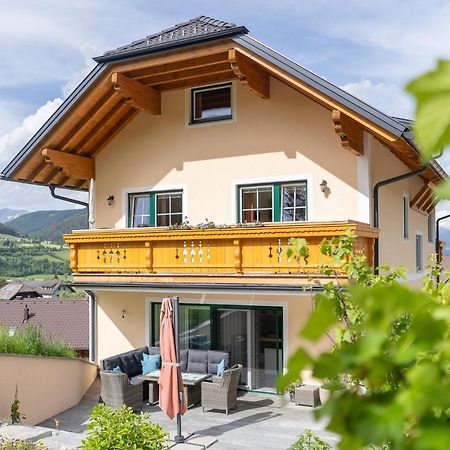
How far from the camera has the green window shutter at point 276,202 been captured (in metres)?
13.2

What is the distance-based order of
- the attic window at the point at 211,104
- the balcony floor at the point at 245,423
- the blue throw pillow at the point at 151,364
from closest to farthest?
the balcony floor at the point at 245,423 → the blue throw pillow at the point at 151,364 → the attic window at the point at 211,104

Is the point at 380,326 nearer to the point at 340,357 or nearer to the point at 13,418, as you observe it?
the point at 340,357

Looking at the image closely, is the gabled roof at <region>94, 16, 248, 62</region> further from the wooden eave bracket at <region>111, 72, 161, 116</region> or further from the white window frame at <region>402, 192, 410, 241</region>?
the white window frame at <region>402, 192, 410, 241</region>

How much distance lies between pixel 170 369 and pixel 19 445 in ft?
9.94

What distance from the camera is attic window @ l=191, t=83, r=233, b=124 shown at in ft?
46.2

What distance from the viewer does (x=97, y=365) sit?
50.3 feet

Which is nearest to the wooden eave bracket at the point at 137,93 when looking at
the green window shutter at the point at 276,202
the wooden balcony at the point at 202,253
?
the wooden balcony at the point at 202,253

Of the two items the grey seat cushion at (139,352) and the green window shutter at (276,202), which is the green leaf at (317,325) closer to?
the green window shutter at (276,202)

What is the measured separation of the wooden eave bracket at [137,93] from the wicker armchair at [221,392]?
6775 millimetres

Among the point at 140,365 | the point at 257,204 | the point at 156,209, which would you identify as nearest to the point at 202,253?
the point at 257,204

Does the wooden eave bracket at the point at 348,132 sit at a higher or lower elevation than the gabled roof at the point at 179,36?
lower

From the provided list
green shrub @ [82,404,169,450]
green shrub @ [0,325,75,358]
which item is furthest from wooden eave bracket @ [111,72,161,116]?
green shrub @ [82,404,169,450]

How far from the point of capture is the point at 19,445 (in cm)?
876

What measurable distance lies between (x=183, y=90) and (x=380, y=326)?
14411mm
